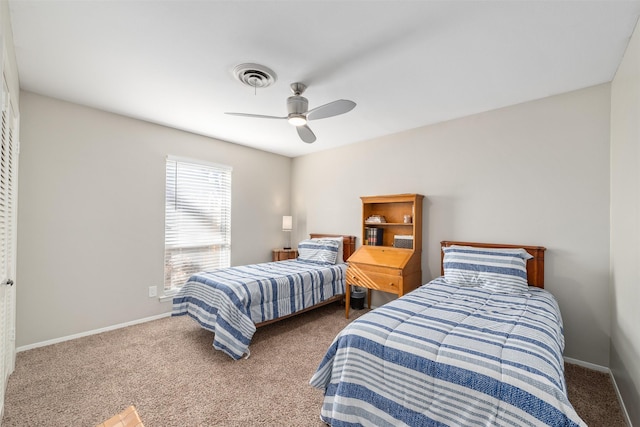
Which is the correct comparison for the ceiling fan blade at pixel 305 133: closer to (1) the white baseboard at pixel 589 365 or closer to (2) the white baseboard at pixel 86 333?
(2) the white baseboard at pixel 86 333

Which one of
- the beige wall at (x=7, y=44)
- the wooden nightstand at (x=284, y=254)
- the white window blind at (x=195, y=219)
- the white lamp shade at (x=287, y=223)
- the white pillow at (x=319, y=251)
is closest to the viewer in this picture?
the beige wall at (x=7, y=44)

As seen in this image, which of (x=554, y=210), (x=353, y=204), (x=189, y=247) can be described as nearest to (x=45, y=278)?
(x=189, y=247)

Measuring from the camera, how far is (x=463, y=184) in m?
3.38

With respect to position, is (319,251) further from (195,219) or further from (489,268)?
(489,268)

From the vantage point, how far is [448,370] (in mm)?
1437

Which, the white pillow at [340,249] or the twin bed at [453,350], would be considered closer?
the twin bed at [453,350]

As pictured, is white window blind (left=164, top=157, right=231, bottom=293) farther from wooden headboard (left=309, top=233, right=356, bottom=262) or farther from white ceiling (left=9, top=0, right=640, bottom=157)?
wooden headboard (left=309, top=233, right=356, bottom=262)

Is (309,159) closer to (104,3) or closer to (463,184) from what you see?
(463,184)

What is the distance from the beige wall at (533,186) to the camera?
2.59 metres

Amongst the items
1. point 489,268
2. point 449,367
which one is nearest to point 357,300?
point 489,268

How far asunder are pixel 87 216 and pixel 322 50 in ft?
10.1

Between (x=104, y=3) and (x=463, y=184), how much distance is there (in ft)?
11.5

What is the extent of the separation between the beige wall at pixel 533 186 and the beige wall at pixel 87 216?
3053mm

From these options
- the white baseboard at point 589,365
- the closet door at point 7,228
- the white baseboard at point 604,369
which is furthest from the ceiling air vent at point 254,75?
the white baseboard at point 589,365
